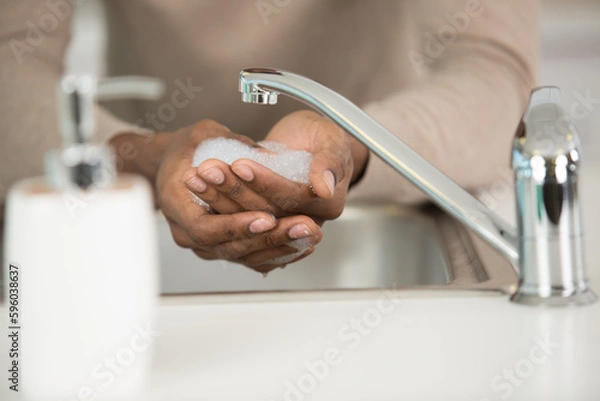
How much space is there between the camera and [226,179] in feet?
1.36

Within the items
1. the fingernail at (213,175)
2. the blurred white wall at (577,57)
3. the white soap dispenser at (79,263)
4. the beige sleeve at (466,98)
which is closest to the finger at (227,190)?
the fingernail at (213,175)

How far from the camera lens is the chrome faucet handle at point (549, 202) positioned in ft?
1.29

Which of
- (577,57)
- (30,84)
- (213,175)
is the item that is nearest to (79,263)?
(213,175)

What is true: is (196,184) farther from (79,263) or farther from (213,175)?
(79,263)

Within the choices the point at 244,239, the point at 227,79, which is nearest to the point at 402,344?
the point at 244,239

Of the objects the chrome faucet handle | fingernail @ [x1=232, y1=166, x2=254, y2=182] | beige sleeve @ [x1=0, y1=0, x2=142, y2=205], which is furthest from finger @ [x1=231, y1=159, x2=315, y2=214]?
beige sleeve @ [x1=0, y1=0, x2=142, y2=205]

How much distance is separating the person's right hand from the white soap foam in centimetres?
1

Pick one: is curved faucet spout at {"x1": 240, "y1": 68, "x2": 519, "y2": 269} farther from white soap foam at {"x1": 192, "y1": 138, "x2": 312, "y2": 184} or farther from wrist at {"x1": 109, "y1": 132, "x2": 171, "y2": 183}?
wrist at {"x1": 109, "y1": 132, "x2": 171, "y2": 183}

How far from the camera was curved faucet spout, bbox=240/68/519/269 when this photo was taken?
1.27 ft

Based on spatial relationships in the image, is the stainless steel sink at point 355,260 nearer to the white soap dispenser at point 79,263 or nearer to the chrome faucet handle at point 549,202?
the chrome faucet handle at point 549,202

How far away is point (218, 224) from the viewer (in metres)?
0.45

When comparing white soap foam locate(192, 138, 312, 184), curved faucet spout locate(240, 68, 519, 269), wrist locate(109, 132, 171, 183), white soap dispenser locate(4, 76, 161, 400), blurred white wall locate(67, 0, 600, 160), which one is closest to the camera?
white soap dispenser locate(4, 76, 161, 400)

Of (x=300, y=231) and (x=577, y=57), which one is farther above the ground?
(x=577, y=57)

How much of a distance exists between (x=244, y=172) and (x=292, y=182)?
0.04 metres
